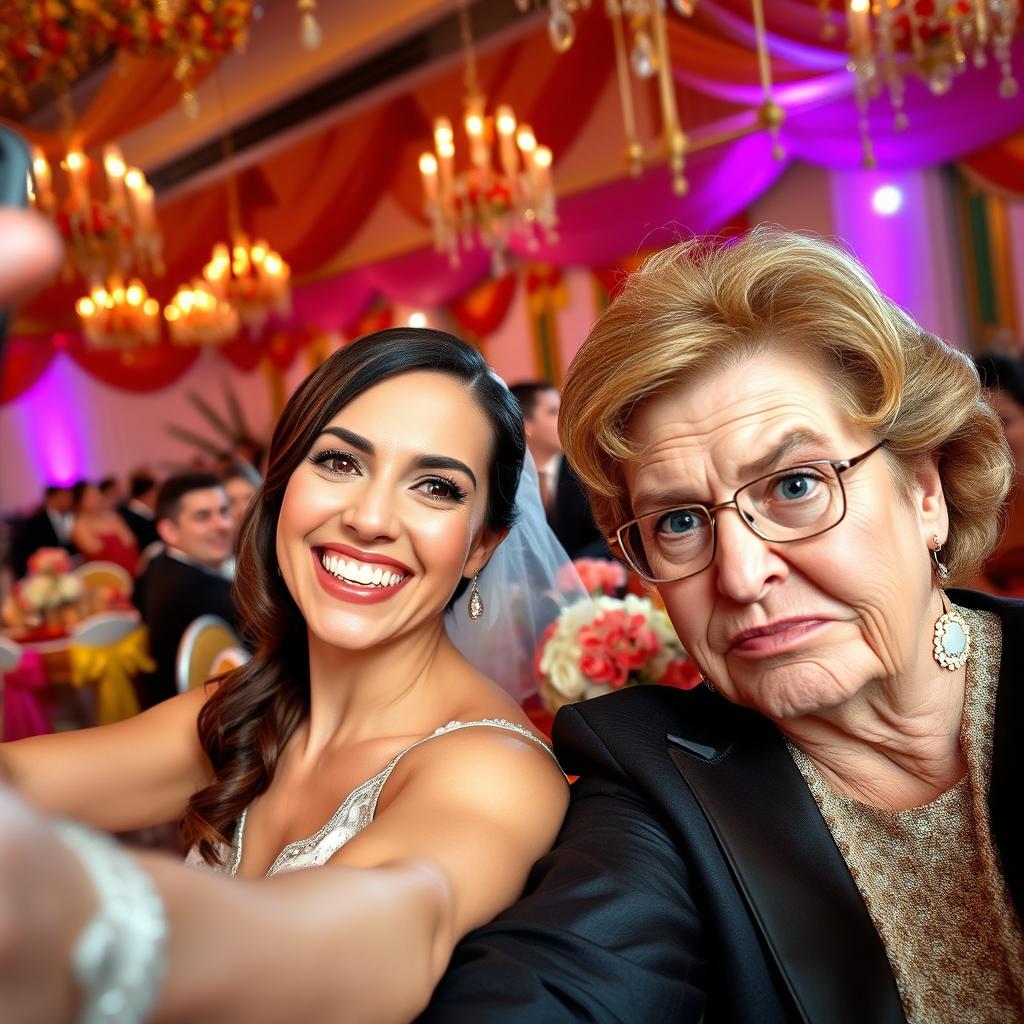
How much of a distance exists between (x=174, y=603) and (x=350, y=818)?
3199mm

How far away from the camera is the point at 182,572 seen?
4660mm

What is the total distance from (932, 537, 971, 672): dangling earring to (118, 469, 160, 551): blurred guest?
805 centimetres

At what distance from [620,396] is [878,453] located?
34 centimetres

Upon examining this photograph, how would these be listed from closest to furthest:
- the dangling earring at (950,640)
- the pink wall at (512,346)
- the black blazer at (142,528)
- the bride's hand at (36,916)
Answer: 1. the bride's hand at (36,916)
2. the dangling earring at (950,640)
3. the pink wall at (512,346)
4. the black blazer at (142,528)

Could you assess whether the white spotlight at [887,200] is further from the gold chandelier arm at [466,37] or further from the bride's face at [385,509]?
the bride's face at [385,509]

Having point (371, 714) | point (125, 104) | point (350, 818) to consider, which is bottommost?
point (350, 818)

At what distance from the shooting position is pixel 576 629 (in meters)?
2.50

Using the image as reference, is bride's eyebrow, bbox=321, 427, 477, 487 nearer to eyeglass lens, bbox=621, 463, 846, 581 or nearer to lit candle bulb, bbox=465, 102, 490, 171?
eyeglass lens, bbox=621, 463, 846, 581

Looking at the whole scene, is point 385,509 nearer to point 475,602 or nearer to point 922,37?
point 475,602

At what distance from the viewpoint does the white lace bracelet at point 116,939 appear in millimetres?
534

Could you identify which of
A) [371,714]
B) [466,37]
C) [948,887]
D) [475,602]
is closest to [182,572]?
[475,602]

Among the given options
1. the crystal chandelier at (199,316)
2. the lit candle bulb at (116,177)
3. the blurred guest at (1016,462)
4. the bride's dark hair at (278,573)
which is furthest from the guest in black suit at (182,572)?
the crystal chandelier at (199,316)

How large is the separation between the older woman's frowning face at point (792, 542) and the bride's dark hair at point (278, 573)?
1.77 feet

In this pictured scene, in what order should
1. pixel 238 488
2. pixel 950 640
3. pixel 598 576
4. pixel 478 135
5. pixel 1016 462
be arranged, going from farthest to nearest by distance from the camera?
pixel 478 135
pixel 238 488
pixel 1016 462
pixel 598 576
pixel 950 640
